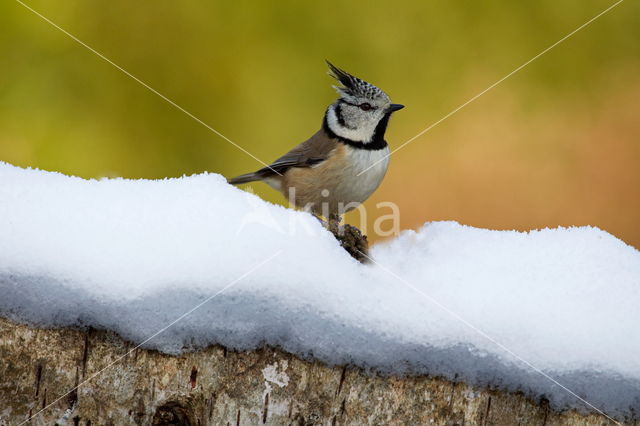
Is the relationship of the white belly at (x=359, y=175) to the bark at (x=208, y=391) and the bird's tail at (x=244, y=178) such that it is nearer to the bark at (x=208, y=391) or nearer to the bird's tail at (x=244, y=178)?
the bird's tail at (x=244, y=178)

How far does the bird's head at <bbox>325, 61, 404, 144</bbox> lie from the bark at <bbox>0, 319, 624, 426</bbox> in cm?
250

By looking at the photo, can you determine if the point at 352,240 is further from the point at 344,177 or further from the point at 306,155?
the point at 306,155

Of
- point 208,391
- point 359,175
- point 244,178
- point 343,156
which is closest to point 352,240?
point 208,391

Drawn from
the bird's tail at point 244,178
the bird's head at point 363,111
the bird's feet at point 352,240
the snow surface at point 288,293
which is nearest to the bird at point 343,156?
the bird's head at point 363,111

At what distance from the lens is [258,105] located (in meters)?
4.84

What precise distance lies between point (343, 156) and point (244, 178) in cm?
81

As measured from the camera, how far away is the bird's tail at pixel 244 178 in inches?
184

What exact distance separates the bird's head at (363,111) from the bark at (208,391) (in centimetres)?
250

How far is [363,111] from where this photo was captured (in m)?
4.32

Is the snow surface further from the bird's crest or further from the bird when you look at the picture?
the bird's crest

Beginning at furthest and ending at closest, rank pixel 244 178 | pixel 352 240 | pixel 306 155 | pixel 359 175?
pixel 244 178 → pixel 306 155 → pixel 359 175 → pixel 352 240

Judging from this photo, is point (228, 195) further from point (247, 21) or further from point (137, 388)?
point (247, 21)

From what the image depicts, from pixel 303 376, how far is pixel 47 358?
66 cm

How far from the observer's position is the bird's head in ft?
13.9
